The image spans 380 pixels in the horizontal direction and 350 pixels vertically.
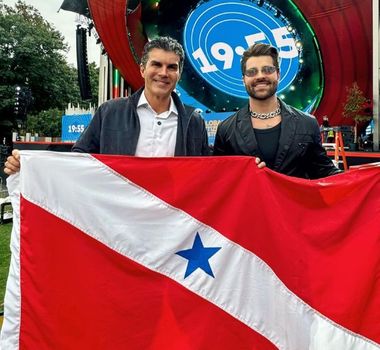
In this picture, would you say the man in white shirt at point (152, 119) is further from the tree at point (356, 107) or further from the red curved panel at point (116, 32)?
the red curved panel at point (116, 32)

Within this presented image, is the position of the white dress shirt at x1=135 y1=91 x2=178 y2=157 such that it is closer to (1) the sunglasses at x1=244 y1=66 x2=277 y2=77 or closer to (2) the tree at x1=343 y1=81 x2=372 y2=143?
(1) the sunglasses at x1=244 y1=66 x2=277 y2=77


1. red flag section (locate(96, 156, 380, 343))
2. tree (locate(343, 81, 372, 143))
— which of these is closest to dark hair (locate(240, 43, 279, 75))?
red flag section (locate(96, 156, 380, 343))

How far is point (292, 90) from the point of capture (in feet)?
37.1

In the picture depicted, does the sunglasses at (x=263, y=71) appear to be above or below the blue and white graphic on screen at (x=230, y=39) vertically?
below

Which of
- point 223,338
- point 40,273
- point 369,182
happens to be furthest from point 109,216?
point 369,182

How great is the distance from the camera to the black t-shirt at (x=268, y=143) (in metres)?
2.41

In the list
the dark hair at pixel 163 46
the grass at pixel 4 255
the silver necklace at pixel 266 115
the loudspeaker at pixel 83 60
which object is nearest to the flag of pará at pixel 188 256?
the silver necklace at pixel 266 115

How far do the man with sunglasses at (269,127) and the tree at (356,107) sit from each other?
827cm

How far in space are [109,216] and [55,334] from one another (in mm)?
656

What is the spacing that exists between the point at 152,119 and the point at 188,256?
82cm

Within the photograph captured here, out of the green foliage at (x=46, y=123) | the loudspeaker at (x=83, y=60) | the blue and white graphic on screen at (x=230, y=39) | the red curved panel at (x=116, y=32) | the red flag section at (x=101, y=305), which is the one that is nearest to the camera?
the red flag section at (x=101, y=305)

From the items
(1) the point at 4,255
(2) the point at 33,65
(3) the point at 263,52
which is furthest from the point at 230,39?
(2) the point at 33,65

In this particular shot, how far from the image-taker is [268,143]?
95.4 inches

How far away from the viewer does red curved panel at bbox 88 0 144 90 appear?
13.7m
